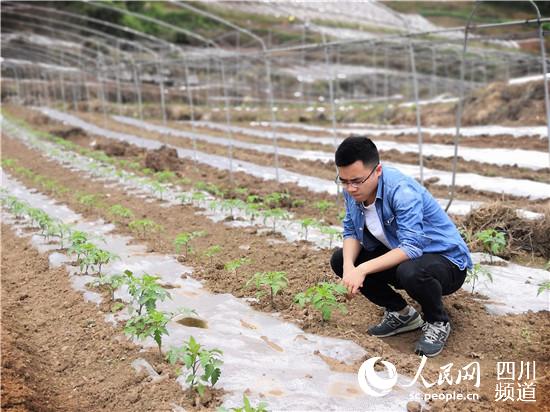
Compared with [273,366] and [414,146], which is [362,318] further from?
[414,146]

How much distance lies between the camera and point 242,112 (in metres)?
23.2

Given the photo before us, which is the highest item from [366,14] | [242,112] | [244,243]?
[366,14]

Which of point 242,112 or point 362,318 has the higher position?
point 362,318

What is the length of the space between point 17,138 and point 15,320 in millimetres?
13112

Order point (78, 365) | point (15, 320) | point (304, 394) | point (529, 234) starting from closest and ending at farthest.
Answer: point (304, 394)
point (78, 365)
point (15, 320)
point (529, 234)

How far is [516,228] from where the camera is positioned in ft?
16.8

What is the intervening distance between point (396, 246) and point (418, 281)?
0.99ft

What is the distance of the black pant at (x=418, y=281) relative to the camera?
307 cm

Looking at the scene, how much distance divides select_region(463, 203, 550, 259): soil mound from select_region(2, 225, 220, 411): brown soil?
349 centimetres

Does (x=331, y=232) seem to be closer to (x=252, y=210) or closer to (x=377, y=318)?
(x=377, y=318)

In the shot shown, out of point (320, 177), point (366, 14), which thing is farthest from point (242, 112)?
point (320, 177)

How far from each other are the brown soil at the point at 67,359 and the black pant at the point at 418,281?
4.47 ft

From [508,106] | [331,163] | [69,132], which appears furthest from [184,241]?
[508,106]

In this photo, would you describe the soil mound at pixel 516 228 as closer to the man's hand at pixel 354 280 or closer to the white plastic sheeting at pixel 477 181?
the white plastic sheeting at pixel 477 181
